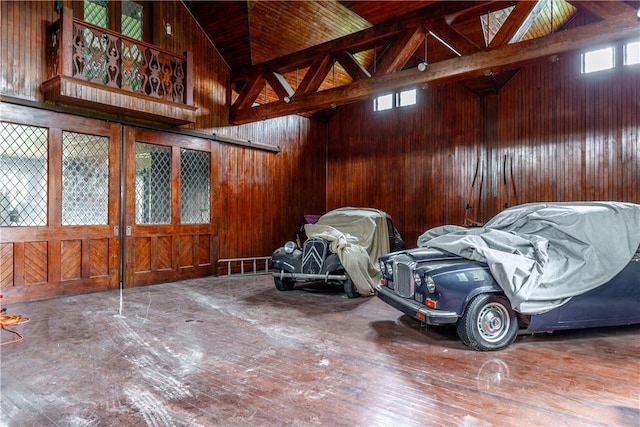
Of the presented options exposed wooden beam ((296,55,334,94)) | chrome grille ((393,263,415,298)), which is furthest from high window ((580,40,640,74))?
chrome grille ((393,263,415,298))

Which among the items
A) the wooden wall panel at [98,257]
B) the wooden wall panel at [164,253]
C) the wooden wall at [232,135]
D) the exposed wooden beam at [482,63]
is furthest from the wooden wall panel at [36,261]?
the exposed wooden beam at [482,63]

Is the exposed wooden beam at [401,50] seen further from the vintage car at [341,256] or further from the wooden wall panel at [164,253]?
the wooden wall panel at [164,253]

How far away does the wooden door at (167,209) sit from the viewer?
6617 mm

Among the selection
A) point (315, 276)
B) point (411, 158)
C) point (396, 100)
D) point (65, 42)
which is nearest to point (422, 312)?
point (315, 276)

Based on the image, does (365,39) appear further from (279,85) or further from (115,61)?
(115,61)

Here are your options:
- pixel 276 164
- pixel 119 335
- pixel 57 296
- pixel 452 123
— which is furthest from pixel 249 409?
pixel 452 123

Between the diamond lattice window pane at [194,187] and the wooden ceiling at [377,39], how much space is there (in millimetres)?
1221

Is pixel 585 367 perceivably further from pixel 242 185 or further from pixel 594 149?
pixel 242 185

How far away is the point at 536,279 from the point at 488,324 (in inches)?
23.4

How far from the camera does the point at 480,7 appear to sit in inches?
205

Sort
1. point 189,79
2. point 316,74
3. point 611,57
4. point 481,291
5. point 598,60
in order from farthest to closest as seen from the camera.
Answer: point 598,60
point 611,57
point 189,79
point 316,74
point 481,291

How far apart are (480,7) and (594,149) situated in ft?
13.2

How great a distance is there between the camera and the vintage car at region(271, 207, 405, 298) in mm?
Result: 5707

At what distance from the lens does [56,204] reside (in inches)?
223
